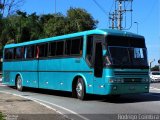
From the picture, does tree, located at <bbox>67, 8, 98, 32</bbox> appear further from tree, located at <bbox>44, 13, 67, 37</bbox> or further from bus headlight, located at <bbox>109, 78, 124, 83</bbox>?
bus headlight, located at <bbox>109, 78, 124, 83</bbox>

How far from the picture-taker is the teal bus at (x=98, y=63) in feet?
61.9

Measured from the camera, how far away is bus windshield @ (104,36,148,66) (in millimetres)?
18922

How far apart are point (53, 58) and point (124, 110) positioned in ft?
26.5

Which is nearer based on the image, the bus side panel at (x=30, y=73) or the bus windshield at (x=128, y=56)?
the bus windshield at (x=128, y=56)

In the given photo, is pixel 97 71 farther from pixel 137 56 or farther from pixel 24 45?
pixel 24 45

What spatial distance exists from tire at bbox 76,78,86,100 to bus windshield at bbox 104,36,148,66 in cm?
226

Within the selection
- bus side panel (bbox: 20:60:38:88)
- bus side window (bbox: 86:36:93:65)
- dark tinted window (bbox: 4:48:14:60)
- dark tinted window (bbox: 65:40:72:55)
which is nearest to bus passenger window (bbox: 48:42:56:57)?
dark tinted window (bbox: 65:40:72:55)

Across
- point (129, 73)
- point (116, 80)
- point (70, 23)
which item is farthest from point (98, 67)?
point (70, 23)

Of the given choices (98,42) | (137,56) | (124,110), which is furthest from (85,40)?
(124,110)

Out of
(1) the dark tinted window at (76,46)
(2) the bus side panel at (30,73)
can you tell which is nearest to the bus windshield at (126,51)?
(1) the dark tinted window at (76,46)

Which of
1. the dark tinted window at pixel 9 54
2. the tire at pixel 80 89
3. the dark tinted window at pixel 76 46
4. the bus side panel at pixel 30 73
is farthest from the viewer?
the dark tinted window at pixel 9 54

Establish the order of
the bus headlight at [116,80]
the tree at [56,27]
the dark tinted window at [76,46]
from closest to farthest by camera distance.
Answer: the bus headlight at [116,80], the dark tinted window at [76,46], the tree at [56,27]

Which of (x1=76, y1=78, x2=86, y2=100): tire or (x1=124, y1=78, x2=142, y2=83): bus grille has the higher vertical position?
(x1=124, y1=78, x2=142, y2=83): bus grille

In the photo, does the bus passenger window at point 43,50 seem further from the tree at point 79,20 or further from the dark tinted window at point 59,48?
the tree at point 79,20
